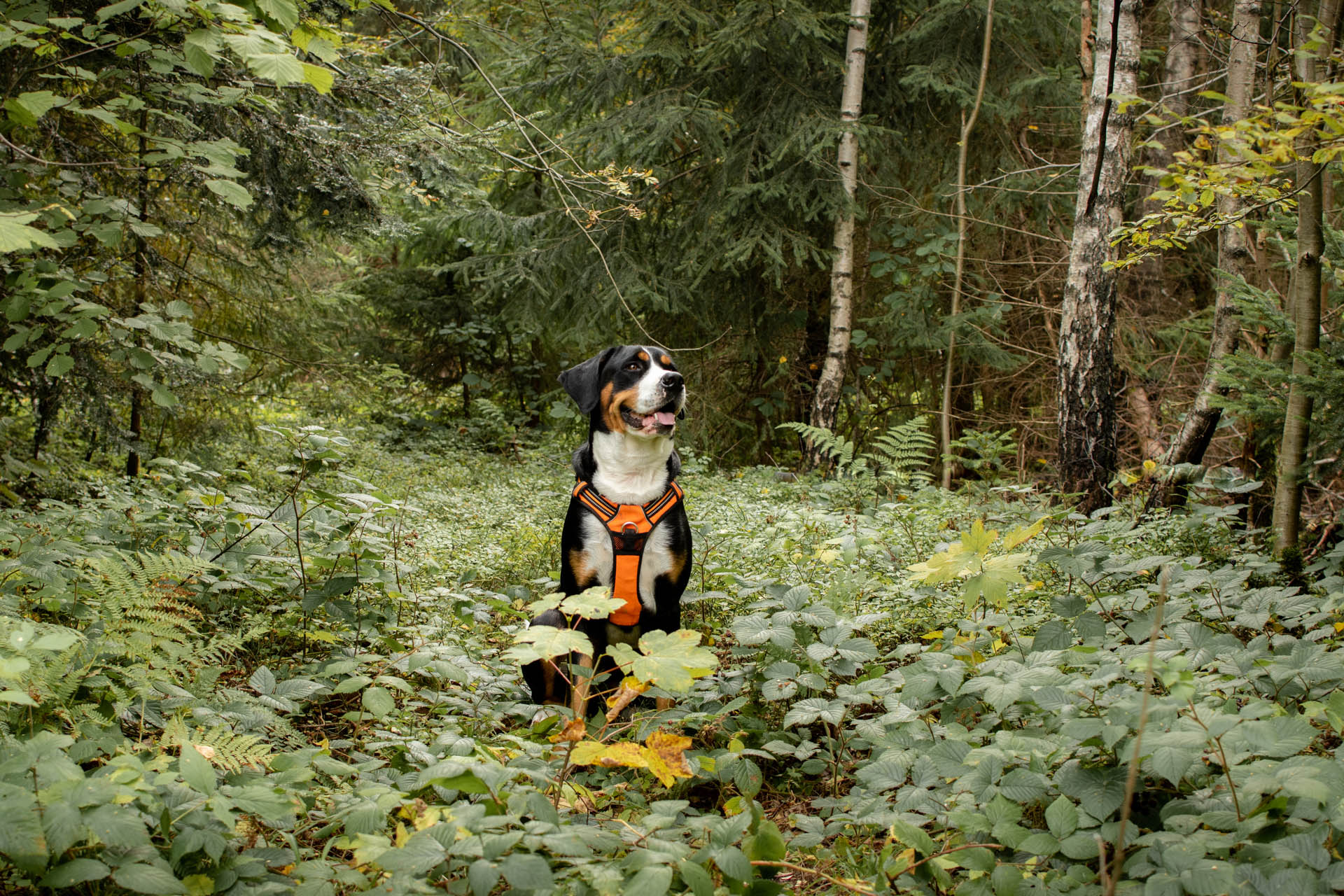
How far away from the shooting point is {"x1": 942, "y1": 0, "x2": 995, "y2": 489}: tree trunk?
8.93 metres

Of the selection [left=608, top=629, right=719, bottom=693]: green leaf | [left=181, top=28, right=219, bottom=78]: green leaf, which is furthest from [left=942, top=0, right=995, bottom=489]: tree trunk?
[left=181, top=28, right=219, bottom=78]: green leaf

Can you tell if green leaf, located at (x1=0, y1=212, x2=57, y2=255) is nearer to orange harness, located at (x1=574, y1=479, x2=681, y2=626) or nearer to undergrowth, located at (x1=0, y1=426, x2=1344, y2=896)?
undergrowth, located at (x1=0, y1=426, x2=1344, y2=896)

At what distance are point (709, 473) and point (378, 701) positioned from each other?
26.1 ft

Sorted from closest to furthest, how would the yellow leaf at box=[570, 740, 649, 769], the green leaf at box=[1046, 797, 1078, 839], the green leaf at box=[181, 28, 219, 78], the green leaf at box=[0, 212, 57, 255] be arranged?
the green leaf at box=[1046, 797, 1078, 839]
the yellow leaf at box=[570, 740, 649, 769]
the green leaf at box=[0, 212, 57, 255]
the green leaf at box=[181, 28, 219, 78]

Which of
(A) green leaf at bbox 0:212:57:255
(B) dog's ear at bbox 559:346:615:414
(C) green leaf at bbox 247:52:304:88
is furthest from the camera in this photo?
(B) dog's ear at bbox 559:346:615:414

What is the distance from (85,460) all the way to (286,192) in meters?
2.97

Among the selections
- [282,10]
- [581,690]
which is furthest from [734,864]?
[282,10]

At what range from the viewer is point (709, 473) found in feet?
33.7

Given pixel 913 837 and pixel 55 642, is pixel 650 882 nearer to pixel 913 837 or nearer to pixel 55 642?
pixel 913 837

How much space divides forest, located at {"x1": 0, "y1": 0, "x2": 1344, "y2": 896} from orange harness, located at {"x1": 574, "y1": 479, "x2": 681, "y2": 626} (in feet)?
0.34

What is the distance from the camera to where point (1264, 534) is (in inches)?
178

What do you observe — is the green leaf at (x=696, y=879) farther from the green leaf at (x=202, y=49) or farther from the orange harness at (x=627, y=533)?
the green leaf at (x=202, y=49)

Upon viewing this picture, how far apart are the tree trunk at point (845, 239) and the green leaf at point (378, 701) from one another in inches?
274

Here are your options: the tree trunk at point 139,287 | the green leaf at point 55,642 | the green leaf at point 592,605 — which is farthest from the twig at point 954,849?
the tree trunk at point 139,287
